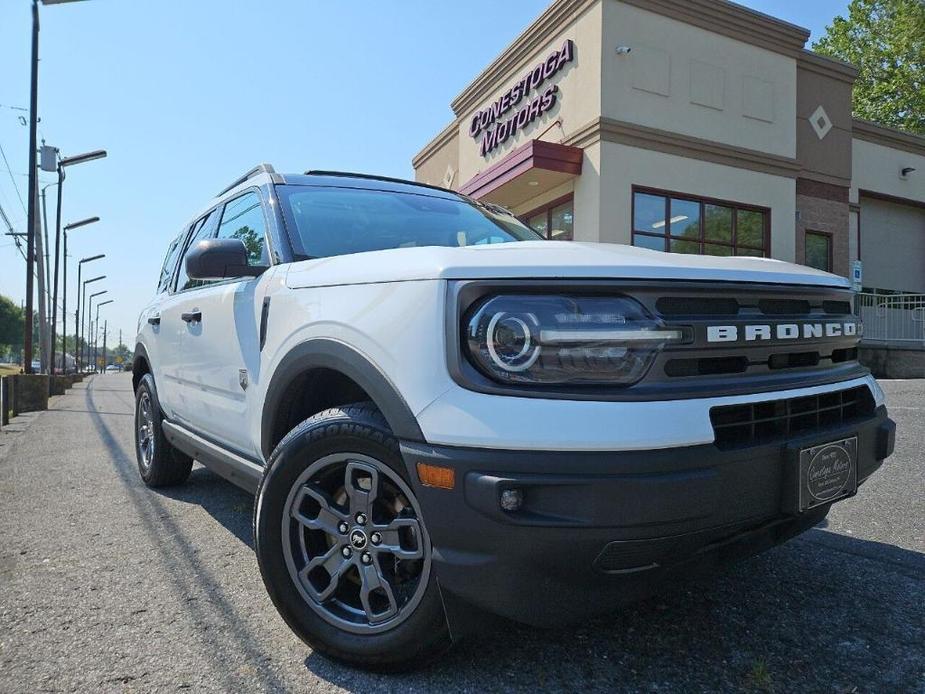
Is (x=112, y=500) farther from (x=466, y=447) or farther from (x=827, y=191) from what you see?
(x=827, y=191)

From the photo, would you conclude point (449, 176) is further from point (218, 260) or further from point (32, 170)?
point (218, 260)

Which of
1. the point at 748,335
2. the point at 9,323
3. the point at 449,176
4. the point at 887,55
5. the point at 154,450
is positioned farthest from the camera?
the point at 9,323

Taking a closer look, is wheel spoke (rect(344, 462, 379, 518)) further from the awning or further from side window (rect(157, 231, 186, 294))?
the awning

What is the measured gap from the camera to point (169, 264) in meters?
5.08

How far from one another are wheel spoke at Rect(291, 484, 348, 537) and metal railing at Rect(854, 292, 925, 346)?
58.8 feet

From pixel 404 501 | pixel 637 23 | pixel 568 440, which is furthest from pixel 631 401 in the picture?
pixel 637 23

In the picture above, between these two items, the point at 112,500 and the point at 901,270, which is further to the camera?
the point at 901,270

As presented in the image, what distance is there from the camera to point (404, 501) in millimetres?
1939

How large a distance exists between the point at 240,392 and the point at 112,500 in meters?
2.21

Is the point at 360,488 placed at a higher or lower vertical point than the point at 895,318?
lower

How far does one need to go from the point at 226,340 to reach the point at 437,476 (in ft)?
5.57

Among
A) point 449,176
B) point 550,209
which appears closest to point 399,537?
point 550,209

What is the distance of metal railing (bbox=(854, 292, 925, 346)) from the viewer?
16766 mm

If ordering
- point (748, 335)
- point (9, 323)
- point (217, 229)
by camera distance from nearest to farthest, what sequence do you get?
1. point (748, 335)
2. point (217, 229)
3. point (9, 323)
